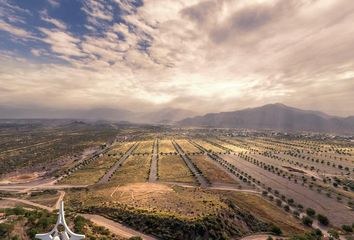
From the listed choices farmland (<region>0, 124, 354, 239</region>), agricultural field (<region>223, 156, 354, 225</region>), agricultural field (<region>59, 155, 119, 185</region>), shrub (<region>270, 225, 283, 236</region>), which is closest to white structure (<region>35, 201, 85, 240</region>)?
farmland (<region>0, 124, 354, 239</region>)

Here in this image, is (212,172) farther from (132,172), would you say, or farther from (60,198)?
(60,198)

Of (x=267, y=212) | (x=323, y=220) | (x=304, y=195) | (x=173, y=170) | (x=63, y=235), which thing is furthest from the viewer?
(x=173, y=170)

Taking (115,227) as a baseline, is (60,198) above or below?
below

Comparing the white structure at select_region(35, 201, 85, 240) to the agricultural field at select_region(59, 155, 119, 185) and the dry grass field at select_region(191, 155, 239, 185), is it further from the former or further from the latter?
the dry grass field at select_region(191, 155, 239, 185)

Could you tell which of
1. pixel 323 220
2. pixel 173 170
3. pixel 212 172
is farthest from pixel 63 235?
pixel 212 172

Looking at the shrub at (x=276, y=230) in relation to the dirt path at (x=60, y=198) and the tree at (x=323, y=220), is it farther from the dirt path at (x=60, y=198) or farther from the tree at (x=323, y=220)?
the dirt path at (x=60, y=198)

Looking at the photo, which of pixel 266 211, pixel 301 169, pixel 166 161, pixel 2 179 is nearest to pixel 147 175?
pixel 166 161

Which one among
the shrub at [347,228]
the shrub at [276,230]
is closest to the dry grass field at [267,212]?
the shrub at [276,230]
